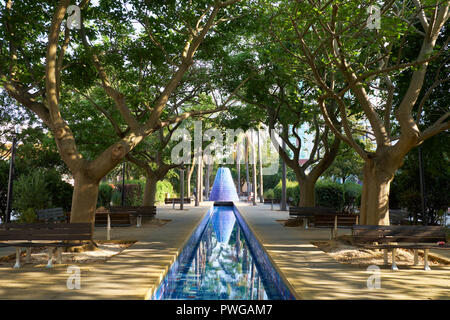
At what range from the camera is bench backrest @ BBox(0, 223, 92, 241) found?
798cm

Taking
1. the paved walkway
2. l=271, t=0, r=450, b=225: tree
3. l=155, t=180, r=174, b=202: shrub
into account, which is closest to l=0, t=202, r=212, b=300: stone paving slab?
the paved walkway

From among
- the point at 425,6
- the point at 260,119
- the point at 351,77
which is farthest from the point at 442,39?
the point at 260,119

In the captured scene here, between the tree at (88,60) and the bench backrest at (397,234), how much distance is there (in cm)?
598

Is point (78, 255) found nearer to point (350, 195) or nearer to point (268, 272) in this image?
point (268, 272)

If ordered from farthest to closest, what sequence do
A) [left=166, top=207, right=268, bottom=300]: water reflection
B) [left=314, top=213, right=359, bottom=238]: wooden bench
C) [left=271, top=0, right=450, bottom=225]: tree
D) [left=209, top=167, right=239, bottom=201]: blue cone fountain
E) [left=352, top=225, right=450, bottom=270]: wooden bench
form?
[left=209, top=167, right=239, bottom=201]: blue cone fountain < [left=314, top=213, right=359, bottom=238]: wooden bench < [left=271, top=0, right=450, bottom=225]: tree < [left=352, top=225, right=450, bottom=270]: wooden bench < [left=166, top=207, right=268, bottom=300]: water reflection

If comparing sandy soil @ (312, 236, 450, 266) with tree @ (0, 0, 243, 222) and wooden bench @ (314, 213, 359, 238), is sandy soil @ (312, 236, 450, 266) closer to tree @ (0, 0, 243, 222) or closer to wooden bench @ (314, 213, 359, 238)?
wooden bench @ (314, 213, 359, 238)

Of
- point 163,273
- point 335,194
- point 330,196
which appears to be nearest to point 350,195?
point 335,194

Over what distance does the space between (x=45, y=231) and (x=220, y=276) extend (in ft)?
12.9

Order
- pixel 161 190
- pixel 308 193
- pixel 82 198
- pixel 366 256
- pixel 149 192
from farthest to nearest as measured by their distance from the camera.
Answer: pixel 161 190 < pixel 149 192 < pixel 308 193 < pixel 82 198 < pixel 366 256

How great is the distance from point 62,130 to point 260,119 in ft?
40.7

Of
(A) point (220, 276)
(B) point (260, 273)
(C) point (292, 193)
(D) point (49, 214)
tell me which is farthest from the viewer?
(C) point (292, 193)

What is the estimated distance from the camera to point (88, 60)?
1123cm

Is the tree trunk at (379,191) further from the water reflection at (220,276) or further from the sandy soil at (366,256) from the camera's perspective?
the water reflection at (220,276)

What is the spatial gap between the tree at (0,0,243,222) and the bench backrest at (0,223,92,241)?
4.09 feet
